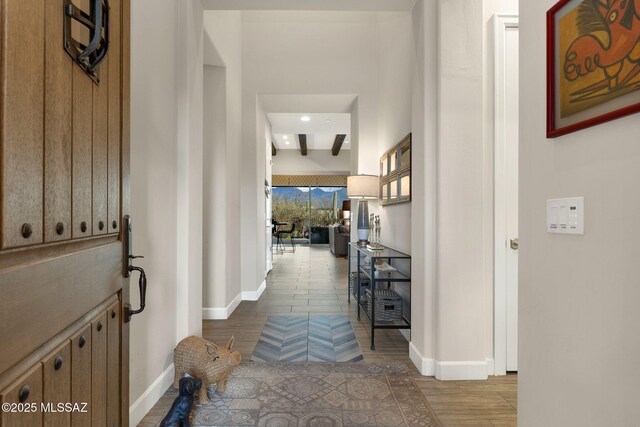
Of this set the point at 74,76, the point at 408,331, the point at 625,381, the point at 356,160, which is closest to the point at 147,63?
the point at 74,76

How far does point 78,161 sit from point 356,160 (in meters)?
4.06

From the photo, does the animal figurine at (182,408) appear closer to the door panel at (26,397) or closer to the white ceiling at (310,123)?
the door panel at (26,397)

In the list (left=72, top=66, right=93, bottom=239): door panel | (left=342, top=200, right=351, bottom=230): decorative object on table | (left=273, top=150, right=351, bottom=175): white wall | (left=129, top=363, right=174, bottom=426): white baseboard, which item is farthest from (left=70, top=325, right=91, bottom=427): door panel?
(left=273, top=150, right=351, bottom=175): white wall

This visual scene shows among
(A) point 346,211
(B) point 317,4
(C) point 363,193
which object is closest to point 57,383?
(B) point 317,4

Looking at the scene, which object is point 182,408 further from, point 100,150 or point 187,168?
point 187,168

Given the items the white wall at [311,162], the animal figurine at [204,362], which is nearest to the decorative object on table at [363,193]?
the animal figurine at [204,362]

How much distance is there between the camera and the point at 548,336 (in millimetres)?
1204

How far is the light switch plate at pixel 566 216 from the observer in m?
1.06

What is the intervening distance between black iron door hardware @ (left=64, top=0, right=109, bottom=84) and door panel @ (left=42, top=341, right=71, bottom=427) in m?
0.72

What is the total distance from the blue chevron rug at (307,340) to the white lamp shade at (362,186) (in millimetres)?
1413

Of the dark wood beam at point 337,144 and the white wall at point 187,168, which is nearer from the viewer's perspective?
the white wall at point 187,168

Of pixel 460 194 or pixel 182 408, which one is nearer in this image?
pixel 182 408

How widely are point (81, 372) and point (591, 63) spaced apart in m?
1.69

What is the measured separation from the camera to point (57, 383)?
822mm
